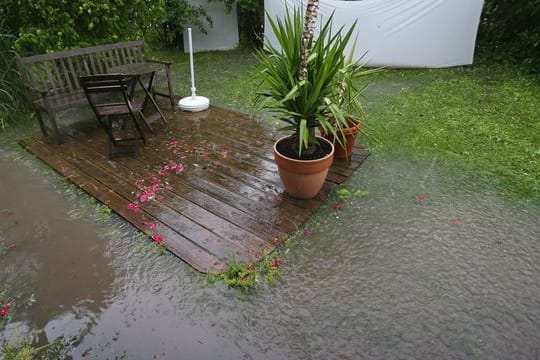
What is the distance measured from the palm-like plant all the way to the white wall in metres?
6.12

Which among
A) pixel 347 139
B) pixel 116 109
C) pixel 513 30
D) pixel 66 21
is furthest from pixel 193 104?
pixel 513 30

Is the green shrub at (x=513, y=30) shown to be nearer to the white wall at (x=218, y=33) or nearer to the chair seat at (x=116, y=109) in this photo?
the white wall at (x=218, y=33)

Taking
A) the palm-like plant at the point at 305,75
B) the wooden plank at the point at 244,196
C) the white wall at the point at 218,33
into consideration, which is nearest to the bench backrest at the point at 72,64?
the wooden plank at the point at 244,196

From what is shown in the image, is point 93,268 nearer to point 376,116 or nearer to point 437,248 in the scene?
point 437,248

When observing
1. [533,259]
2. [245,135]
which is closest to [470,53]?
[245,135]

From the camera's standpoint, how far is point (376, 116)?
454 cm

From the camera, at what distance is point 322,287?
2.16 meters

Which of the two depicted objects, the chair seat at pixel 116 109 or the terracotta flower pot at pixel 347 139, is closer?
the terracotta flower pot at pixel 347 139

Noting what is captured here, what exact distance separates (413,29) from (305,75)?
14.9 ft

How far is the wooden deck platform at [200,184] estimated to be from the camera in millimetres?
2533

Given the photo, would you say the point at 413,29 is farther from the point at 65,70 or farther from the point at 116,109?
the point at 65,70

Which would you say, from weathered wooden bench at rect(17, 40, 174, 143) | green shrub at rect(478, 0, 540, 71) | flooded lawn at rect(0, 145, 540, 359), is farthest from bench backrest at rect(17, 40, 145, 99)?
green shrub at rect(478, 0, 540, 71)

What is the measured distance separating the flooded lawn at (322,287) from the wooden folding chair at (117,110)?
2.97 ft

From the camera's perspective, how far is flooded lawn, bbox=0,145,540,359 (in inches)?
72.7
